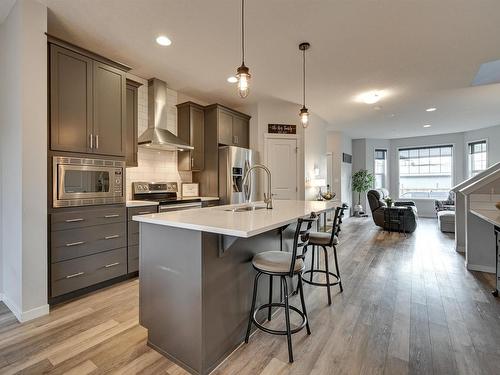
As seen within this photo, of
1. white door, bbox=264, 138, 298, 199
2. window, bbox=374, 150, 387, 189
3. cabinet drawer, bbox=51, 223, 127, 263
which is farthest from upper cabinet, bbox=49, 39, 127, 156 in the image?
window, bbox=374, 150, 387, 189

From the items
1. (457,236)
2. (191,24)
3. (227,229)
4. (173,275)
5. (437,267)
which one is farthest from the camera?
(457,236)

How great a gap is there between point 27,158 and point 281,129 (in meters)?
4.13

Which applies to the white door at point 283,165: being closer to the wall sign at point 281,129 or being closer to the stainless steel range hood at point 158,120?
the wall sign at point 281,129

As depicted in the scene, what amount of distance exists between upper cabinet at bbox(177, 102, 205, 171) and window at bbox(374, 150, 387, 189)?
24.9 feet

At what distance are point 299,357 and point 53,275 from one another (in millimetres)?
2321

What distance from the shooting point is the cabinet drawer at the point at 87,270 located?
2451 mm

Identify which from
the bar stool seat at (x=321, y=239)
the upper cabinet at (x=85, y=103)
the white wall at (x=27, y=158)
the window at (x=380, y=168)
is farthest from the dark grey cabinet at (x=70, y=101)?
the window at (x=380, y=168)

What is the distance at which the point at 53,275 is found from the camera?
241 cm

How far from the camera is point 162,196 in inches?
157

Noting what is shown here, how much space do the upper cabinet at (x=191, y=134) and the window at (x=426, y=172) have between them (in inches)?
318

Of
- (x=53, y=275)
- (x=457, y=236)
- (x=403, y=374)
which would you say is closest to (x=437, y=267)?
(x=457, y=236)

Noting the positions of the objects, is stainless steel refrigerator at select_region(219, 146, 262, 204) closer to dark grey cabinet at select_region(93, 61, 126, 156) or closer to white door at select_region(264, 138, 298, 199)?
white door at select_region(264, 138, 298, 199)

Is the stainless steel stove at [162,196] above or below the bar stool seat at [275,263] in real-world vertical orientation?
above

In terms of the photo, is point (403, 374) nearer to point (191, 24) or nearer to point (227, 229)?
point (227, 229)
